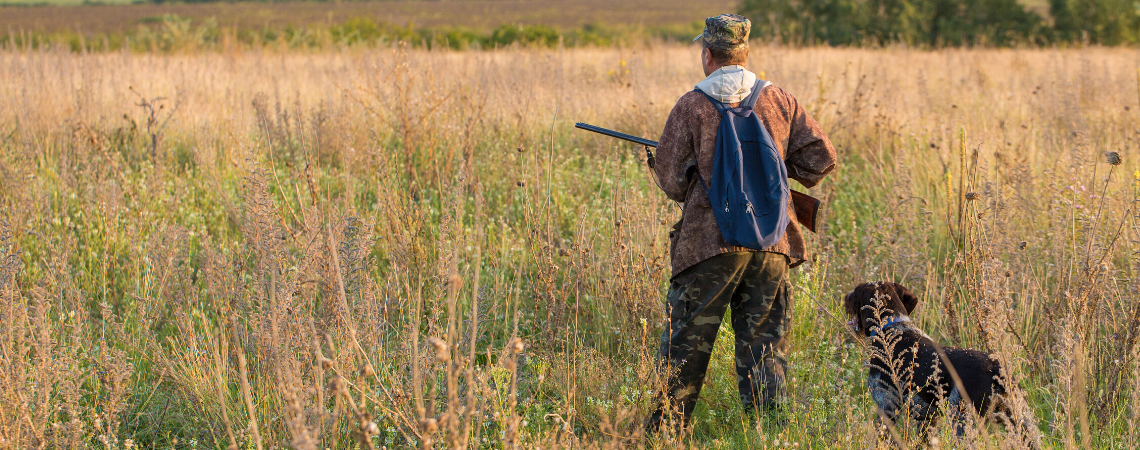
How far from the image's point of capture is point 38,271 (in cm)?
426

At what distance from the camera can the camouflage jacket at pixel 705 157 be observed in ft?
8.71

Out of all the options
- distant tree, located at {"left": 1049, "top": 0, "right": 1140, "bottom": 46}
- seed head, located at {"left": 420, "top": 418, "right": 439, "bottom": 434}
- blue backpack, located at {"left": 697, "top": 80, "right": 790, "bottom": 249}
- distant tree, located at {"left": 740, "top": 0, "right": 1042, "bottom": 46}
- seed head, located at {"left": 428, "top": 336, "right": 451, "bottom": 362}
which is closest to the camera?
seed head, located at {"left": 428, "top": 336, "right": 451, "bottom": 362}

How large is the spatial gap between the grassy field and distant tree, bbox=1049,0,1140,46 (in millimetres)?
16456

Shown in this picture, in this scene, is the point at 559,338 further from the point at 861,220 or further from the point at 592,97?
the point at 592,97

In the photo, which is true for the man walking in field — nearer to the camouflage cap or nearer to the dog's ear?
the camouflage cap

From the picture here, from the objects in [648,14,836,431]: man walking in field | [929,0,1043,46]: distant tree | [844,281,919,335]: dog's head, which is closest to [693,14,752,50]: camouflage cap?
[648,14,836,431]: man walking in field

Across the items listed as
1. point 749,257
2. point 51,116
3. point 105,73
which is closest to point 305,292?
point 749,257

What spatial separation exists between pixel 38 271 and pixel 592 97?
530 centimetres

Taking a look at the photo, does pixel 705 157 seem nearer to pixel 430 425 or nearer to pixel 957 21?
pixel 430 425

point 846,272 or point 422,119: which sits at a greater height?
point 422,119

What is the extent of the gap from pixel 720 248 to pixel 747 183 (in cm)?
25

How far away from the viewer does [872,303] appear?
10.0ft

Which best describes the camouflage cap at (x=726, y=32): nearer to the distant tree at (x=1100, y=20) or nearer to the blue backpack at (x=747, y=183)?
the blue backpack at (x=747, y=183)

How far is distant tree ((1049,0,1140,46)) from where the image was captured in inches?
835
